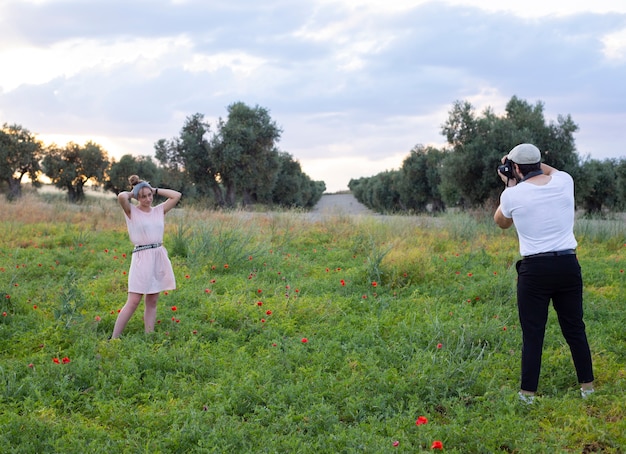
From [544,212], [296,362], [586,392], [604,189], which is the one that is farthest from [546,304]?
[604,189]

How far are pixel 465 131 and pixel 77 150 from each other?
105 feet

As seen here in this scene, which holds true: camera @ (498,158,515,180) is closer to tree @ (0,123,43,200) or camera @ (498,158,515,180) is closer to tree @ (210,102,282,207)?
tree @ (210,102,282,207)

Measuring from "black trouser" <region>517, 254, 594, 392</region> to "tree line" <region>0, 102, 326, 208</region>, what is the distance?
22.4 m

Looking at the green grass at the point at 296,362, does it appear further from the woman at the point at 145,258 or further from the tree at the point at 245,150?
the tree at the point at 245,150

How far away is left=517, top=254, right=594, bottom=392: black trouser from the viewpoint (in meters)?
4.32

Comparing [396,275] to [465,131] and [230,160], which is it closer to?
[465,131]

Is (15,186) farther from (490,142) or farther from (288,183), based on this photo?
(490,142)

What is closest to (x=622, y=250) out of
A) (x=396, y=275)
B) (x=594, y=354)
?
(x=396, y=275)

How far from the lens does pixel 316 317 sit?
6.68 metres

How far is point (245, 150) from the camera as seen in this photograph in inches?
1296

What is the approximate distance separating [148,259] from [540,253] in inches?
154

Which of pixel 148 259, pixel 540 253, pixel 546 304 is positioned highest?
pixel 540 253

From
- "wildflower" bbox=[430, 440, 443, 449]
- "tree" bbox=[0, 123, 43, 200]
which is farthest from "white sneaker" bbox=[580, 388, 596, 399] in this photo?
"tree" bbox=[0, 123, 43, 200]

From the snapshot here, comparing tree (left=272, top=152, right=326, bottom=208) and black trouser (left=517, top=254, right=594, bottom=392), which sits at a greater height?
tree (left=272, top=152, right=326, bottom=208)
